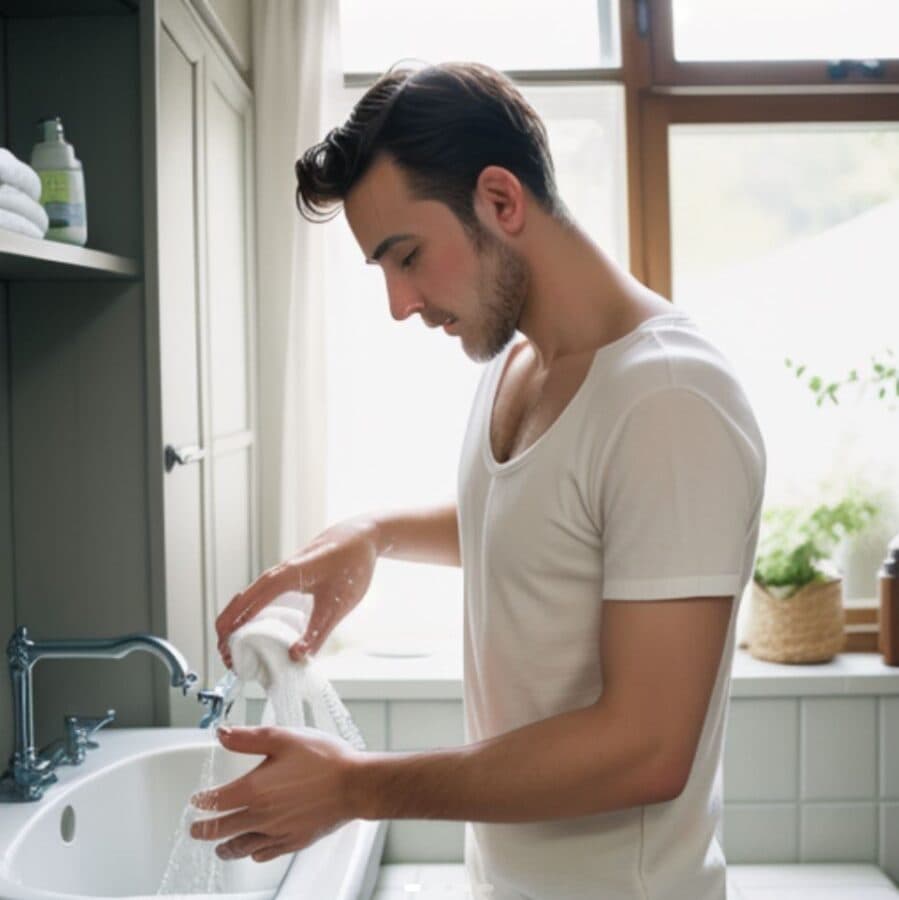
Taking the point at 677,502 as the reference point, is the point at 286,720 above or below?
below

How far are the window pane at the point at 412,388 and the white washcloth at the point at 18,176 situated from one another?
1.17m

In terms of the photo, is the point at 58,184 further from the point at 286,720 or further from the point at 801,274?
the point at 801,274

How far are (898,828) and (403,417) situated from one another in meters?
1.22

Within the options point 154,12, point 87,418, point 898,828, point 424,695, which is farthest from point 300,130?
point 898,828

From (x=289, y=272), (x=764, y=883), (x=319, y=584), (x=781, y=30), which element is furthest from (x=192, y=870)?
(x=781, y=30)

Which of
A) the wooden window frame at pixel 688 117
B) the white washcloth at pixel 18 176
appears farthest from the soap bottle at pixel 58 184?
the wooden window frame at pixel 688 117

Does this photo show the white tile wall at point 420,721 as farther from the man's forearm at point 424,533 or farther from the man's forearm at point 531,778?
the man's forearm at point 531,778

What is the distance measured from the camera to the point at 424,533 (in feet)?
4.50

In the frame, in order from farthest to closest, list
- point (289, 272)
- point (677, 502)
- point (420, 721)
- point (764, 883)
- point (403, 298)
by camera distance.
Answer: point (289, 272)
point (420, 721)
point (764, 883)
point (403, 298)
point (677, 502)

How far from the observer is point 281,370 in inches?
94.9

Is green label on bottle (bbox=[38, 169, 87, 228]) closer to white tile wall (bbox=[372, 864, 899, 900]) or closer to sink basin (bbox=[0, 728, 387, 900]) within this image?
sink basin (bbox=[0, 728, 387, 900])

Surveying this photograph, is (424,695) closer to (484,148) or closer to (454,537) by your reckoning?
(454,537)

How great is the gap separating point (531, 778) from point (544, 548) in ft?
0.65

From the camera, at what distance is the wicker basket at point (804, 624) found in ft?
7.56
